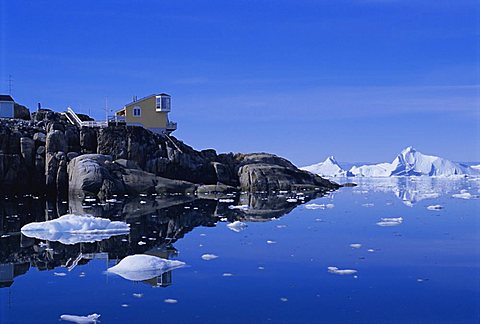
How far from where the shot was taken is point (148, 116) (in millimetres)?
40844

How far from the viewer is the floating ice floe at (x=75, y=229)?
50.2 ft

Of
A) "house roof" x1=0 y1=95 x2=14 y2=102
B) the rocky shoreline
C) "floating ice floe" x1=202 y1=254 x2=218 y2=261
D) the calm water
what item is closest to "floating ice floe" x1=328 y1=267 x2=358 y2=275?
the calm water

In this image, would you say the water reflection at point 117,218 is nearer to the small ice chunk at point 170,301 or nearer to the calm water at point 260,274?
the calm water at point 260,274

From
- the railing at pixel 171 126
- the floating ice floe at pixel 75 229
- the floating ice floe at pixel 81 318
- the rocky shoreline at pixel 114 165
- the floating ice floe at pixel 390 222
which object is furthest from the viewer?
the railing at pixel 171 126

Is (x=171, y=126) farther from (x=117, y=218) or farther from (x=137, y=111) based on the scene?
(x=117, y=218)

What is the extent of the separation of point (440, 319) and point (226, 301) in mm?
3239

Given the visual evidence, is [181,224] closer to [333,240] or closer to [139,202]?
[333,240]

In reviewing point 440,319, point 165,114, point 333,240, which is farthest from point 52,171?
point 440,319

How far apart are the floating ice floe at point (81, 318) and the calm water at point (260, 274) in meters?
0.24

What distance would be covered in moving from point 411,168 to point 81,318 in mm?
90984

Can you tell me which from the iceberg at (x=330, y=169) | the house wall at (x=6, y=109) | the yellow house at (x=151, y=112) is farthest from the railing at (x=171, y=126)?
the iceberg at (x=330, y=169)

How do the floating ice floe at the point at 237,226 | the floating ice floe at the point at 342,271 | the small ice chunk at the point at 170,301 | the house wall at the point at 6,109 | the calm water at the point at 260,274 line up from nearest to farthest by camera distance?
the calm water at the point at 260,274, the small ice chunk at the point at 170,301, the floating ice floe at the point at 342,271, the floating ice floe at the point at 237,226, the house wall at the point at 6,109

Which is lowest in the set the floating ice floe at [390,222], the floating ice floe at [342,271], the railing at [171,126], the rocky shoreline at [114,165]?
the floating ice floe at [342,271]

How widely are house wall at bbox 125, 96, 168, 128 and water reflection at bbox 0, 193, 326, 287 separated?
1018cm
